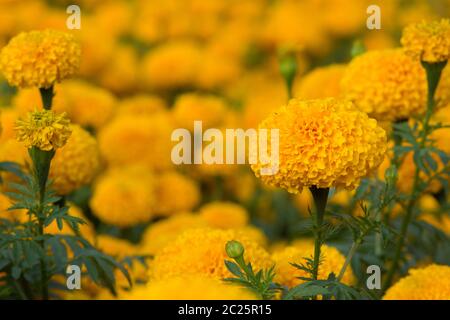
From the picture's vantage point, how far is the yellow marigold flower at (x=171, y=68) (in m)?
4.10

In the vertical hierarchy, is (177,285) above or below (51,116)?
below

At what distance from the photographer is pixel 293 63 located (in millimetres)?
2500

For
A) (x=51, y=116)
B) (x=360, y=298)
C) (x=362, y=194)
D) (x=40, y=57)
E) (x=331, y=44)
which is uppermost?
(x=331, y=44)

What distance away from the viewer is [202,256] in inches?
69.0

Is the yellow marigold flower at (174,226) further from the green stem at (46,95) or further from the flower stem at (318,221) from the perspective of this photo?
the flower stem at (318,221)

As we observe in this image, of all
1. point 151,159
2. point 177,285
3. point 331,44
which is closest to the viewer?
point 177,285

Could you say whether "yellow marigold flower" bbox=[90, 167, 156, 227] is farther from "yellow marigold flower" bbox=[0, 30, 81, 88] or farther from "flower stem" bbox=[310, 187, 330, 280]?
"flower stem" bbox=[310, 187, 330, 280]

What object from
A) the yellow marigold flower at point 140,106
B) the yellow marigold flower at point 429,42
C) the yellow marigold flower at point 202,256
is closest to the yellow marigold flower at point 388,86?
the yellow marigold flower at point 429,42

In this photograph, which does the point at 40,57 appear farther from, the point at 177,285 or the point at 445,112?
the point at 445,112

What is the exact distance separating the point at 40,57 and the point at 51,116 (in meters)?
0.36

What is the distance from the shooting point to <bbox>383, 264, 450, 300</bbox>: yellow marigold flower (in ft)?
5.38

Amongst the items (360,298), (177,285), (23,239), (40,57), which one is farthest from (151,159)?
(177,285)

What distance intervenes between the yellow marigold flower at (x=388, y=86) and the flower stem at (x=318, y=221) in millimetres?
580

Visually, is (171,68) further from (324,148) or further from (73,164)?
(324,148)
